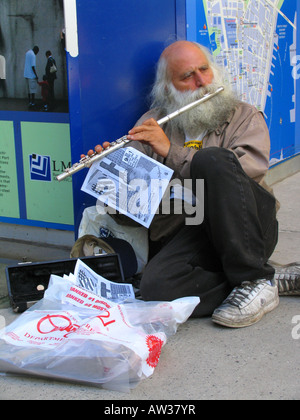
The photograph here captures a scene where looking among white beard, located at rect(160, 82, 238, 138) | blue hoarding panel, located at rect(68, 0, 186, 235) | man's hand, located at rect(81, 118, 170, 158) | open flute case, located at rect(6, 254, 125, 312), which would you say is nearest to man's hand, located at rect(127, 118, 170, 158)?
man's hand, located at rect(81, 118, 170, 158)

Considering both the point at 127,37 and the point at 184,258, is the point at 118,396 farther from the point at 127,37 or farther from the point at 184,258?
the point at 127,37

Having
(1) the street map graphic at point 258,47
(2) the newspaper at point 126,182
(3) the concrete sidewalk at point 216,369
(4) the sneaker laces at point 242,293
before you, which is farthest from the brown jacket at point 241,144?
(1) the street map graphic at point 258,47

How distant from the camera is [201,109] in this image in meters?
2.81

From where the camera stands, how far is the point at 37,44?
3.23 m

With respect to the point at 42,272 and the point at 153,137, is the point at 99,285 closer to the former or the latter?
the point at 42,272

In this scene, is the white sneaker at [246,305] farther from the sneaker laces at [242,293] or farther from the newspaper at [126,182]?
the newspaper at [126,182]

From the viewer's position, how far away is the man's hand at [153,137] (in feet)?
8.59

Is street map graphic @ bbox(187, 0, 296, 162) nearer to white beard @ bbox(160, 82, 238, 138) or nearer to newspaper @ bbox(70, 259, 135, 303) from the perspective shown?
white beard @ bbox(160, 82, 238, 138)

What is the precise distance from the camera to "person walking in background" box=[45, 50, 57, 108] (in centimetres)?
320

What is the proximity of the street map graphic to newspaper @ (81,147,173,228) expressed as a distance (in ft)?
3.58

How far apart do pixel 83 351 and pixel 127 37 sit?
5.69ft

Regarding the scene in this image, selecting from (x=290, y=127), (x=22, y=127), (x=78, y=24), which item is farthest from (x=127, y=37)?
(x=290, y=127)
